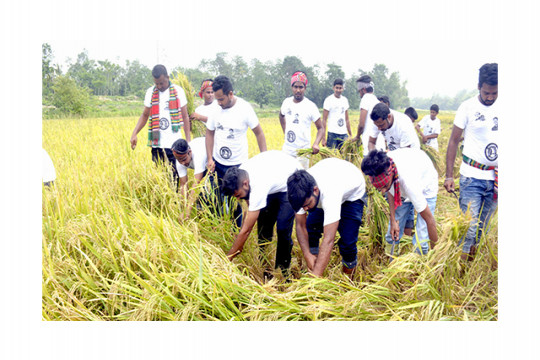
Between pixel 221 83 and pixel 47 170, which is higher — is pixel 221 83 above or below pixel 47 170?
above

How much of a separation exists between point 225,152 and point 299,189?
1462 millimetres

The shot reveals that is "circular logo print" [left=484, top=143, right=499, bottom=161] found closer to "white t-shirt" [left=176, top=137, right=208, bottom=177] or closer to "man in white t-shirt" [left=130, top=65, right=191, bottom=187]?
"white t-shirt" [left=176, top=137, right=208, bottom=177]

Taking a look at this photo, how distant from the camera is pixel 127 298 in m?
1.94

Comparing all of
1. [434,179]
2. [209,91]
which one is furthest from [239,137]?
[434,179]

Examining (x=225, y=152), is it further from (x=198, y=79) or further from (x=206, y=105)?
(x=198, y=79)

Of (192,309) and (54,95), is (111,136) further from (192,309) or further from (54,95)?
(192,309)

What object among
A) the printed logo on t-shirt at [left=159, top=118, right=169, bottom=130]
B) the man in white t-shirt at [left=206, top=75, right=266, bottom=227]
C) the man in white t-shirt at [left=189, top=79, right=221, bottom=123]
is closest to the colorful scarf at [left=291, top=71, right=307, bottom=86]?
the man in white t-shirt at [left=189, top=79, right=221, bottom=123]

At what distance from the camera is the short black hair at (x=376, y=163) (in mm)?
2207

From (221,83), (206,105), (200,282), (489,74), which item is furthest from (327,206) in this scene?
(206,105)

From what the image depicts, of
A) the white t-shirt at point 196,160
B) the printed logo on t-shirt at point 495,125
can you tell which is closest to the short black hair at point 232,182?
the white t-shirt at point 196,160

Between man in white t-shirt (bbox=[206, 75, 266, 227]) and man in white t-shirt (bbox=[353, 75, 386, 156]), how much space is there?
1.11m

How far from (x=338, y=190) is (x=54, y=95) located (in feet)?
17.5

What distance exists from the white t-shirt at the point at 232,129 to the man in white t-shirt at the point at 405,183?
1.36 m

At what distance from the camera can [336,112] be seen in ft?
16.6
